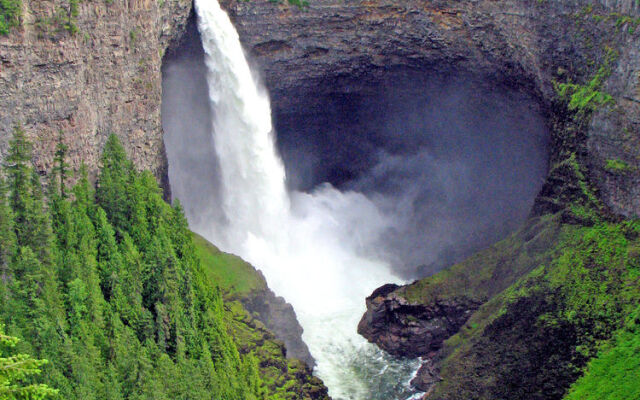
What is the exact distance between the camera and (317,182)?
77500 millimetres

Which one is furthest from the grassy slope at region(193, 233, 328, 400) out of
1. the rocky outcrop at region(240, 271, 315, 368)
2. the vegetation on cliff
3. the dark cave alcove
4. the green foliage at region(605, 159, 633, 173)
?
the green foliage at region(605, 159, 633, 173)

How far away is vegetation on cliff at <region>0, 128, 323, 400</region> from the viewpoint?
117 ft

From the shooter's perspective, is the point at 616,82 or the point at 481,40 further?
the point at 481,40

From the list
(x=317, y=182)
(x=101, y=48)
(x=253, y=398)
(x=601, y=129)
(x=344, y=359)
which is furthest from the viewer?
(x=317, y=182)

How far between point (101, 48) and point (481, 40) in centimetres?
2785

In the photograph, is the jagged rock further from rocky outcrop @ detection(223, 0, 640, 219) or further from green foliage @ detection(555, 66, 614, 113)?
green foliage @ detection(555, 66, 614, 113)

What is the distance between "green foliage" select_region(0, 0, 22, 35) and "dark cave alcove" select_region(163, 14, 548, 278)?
1862 cm

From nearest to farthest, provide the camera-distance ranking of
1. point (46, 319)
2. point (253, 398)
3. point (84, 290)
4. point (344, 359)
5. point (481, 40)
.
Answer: point (46, 319) < point (84, 290) < point (253, 398) < point (344, 359) < point (481, 40)

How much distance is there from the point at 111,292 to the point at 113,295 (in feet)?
0.69

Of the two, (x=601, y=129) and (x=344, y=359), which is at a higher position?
(x=601, y=129)

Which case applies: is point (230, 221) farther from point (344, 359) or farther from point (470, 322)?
point (470, 322)

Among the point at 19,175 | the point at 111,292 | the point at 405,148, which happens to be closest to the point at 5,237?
the point at 19,175

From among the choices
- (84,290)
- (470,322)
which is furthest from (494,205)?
(84,290)

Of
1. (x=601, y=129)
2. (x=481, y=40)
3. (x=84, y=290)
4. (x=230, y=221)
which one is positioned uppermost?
(x=481, y=40)
